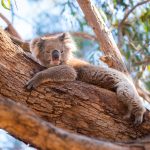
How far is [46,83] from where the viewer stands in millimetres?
2729

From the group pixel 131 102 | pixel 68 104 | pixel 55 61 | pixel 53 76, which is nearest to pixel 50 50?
pixel 55 61

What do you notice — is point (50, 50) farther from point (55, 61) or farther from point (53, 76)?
point (53, 76)

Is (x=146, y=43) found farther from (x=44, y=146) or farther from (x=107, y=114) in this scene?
(x=44, y=146)

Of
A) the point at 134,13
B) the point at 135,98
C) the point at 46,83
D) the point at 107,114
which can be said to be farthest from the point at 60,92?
the point at 134,13

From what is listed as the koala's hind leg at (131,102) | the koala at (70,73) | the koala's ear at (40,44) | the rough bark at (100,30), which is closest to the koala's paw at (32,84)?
the koala at (70,73)

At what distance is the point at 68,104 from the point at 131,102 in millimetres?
561

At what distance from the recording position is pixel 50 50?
3807 mm

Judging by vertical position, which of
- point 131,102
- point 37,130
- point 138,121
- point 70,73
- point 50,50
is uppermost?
point 50,50

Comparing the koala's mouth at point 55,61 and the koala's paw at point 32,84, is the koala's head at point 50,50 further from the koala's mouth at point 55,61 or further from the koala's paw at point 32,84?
the koala's paw at point 32,84

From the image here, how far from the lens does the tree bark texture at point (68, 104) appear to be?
8.33ft

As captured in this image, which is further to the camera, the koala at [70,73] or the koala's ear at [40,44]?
the koala's ear at [40,44]

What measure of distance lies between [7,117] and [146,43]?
4.25m

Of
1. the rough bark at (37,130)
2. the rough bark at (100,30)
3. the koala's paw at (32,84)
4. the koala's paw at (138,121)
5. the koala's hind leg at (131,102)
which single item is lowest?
the rough bark at (37,130)

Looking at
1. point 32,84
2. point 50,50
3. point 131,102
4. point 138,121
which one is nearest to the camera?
point 32,84
